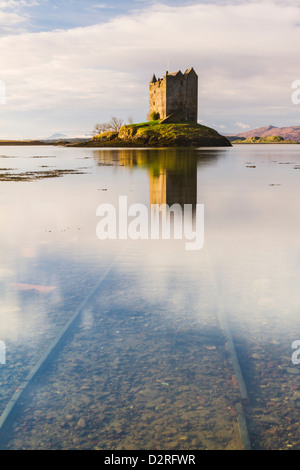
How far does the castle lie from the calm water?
5336 inches

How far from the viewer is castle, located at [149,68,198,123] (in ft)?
461

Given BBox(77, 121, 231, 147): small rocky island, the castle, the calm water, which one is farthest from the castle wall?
the calm water

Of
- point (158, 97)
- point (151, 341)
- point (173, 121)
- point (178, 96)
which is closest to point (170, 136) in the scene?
point (173, 121)

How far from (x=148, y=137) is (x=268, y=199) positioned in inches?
4553

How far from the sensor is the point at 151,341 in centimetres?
620

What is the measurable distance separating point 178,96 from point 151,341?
475 feet

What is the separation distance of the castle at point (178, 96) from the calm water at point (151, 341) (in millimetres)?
135523

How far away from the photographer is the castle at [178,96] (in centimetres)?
14050

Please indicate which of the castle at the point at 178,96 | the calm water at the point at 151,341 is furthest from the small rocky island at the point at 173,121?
the calm water at the point at 151,341

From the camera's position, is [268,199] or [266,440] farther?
[268,199]

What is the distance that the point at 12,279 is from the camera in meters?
9.09

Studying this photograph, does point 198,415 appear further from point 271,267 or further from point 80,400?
point 271,267

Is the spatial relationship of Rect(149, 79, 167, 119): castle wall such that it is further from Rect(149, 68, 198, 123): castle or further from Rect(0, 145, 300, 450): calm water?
Rect(0, 145, 300, 450): calm water
